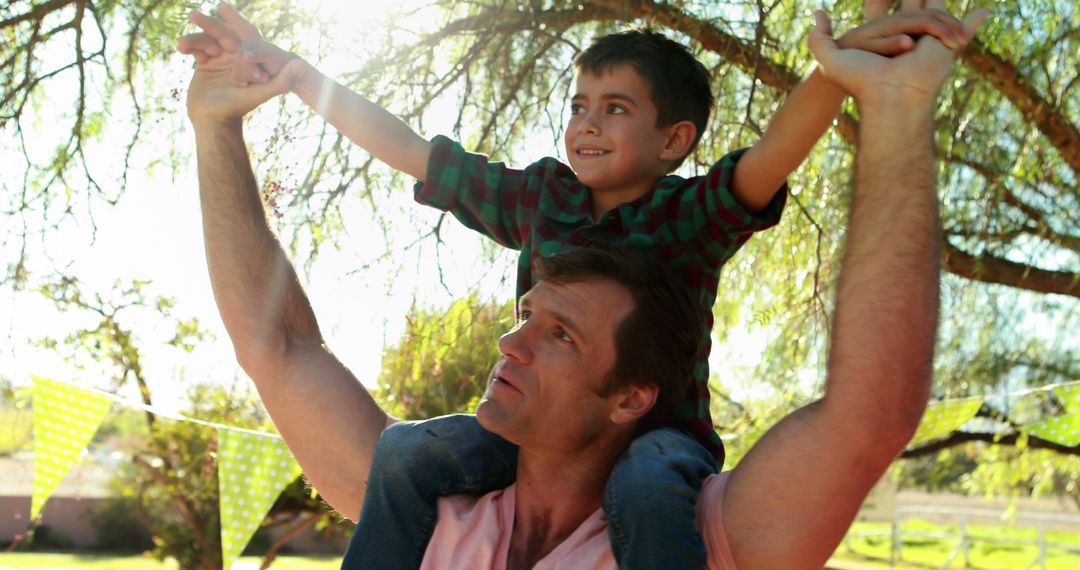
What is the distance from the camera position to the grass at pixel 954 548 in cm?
2057

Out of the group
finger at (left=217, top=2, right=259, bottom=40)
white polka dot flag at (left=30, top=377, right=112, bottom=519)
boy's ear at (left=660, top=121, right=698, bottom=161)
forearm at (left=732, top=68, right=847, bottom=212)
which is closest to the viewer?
forearm at (left=732, top=68, right=847, bottom=212)

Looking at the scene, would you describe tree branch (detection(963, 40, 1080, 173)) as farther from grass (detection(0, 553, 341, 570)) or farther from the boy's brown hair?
grass (detection(0, 553, 341, 570))

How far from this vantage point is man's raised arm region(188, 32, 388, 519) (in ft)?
5.97

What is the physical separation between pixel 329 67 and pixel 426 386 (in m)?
1.24

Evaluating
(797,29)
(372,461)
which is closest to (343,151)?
(797,29)

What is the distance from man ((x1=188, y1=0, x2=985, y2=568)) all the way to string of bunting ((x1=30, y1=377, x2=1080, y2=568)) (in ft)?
7.33

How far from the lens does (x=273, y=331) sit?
1825mm

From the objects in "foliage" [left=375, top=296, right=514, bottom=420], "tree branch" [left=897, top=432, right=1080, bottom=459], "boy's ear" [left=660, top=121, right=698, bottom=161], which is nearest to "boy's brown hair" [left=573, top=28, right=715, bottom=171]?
"boy's ear" [left=660, top=121, right=698, bottom=161]

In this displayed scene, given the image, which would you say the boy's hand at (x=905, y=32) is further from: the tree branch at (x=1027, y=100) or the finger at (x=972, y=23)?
the tree branch at (x=1027, y=100)

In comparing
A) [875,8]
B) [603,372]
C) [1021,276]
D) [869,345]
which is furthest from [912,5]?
[1021,276]

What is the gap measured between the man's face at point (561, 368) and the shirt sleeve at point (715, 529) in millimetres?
231

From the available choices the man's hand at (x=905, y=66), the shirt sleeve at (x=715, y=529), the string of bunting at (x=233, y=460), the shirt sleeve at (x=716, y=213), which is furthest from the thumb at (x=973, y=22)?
the string of bunting at (x=233, y=460)

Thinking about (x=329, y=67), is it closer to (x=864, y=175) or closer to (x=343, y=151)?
(x=343, y=151)

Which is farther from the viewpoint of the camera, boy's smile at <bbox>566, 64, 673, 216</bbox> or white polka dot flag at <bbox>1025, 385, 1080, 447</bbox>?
white polka dot flag at <bbox>1025, 385, 1080, 447</bbox>
